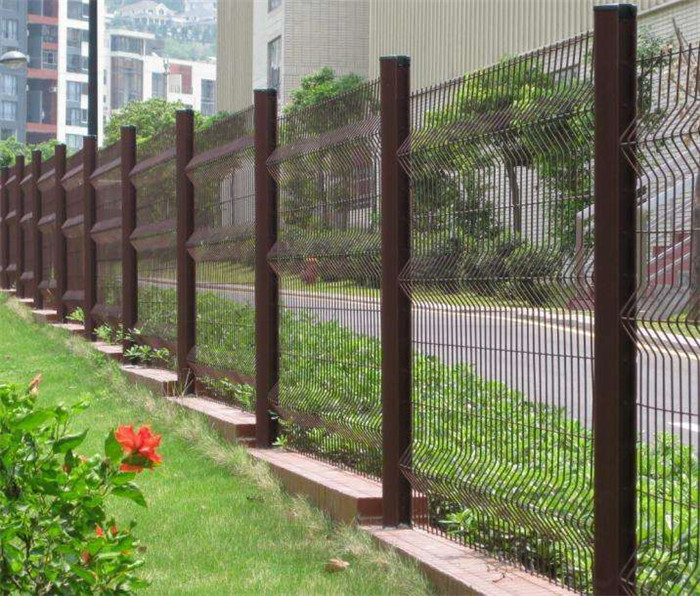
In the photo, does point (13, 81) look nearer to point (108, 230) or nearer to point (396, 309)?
point (108, 230)

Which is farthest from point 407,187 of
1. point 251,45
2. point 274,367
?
point 251,45

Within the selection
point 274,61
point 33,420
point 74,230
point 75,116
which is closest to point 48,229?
point 74,230

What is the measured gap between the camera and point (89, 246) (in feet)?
52.5

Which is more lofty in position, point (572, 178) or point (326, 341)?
point (572, 178)

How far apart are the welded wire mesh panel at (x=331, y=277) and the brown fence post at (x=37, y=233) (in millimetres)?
13030

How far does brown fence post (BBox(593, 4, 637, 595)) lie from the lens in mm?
4453

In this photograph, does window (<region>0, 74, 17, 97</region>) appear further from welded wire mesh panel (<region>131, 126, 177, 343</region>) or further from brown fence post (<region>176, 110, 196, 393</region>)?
brown fence post (<region>176, 110, 196, 393</region>)

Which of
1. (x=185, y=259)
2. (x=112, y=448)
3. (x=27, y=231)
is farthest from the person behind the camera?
(x=27, y=231)

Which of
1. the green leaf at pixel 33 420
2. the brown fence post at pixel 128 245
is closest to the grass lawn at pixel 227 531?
the green leaf at pixel 33 420

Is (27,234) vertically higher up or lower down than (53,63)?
lower down

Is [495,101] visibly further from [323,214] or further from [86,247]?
[86,247]

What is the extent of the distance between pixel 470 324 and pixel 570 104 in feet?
3.49

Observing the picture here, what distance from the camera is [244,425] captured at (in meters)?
8.82

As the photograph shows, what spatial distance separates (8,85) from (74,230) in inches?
6144
